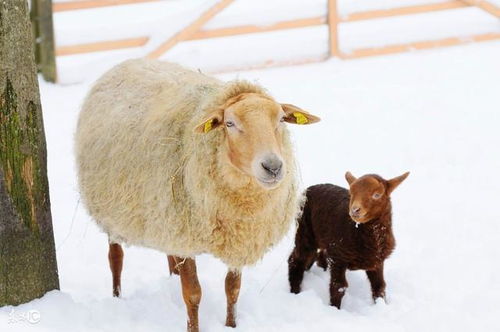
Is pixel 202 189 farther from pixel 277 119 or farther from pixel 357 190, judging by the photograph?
pixel 357 190

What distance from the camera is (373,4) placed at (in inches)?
412

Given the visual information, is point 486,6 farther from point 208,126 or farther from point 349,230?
point 208,126

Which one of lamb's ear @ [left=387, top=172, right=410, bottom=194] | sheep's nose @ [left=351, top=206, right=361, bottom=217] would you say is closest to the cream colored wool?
sheep's nose @ [left=351, top=206, right=361, bottom=217]

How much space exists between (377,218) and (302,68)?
575 centimetres

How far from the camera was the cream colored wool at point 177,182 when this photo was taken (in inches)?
155

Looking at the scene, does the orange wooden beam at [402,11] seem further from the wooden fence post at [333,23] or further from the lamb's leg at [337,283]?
the lamb's leg at [337,283]

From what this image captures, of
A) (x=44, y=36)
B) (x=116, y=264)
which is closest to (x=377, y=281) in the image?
(x=116, y=264)

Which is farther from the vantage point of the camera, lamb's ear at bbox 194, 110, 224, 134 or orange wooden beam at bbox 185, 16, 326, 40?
orange wooden beam at bbox 185, 16, 326, 40

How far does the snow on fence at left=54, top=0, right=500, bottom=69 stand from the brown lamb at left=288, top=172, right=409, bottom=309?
17.5 ft

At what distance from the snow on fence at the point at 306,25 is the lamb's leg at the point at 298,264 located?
534 centimetres

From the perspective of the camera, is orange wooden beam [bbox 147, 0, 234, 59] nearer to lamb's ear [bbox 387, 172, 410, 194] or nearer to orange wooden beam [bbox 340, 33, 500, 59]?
orange wooden beam [bbox 340, 33, 500, 59]

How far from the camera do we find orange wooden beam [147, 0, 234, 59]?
9.67 meters

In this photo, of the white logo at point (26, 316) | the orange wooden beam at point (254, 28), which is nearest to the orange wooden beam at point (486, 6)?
the orange wooden beam at point (254, 28)

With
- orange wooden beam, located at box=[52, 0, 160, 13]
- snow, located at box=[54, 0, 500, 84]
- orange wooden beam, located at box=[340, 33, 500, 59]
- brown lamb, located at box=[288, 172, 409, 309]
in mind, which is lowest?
brown lamb, located at box=[288, 172, 409, 309]
